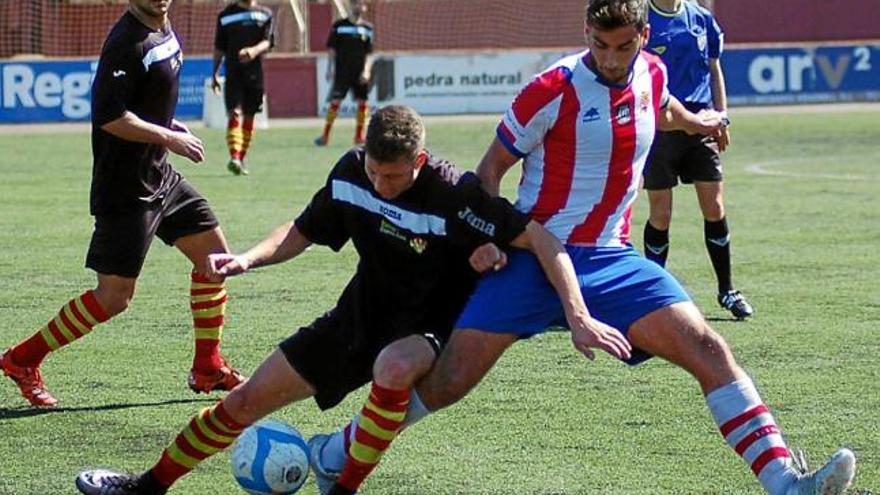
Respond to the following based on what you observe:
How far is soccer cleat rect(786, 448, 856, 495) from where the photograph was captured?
5297 millimetres

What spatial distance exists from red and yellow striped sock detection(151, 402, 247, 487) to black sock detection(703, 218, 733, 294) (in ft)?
16.4

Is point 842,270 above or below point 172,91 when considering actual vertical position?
below

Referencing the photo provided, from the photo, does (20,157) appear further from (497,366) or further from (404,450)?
(404,450)

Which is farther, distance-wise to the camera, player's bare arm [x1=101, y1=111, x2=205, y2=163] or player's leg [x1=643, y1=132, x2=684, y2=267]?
player's leg [x1=643, y1=132, x2=684, y2=267]

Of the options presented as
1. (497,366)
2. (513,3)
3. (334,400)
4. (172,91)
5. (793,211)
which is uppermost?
(172,91)

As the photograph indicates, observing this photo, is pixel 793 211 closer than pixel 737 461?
No

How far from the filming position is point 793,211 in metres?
15.6

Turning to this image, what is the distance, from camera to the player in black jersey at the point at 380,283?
5.61 meters

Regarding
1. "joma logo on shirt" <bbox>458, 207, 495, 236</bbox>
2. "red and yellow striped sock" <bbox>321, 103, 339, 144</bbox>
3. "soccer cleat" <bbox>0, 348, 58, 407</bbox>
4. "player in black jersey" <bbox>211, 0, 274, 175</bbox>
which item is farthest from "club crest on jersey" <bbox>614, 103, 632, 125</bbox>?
"red and yellow striped sock" <bbox>321, 103, 339, 144</bbox>

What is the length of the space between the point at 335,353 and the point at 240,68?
13918 mm

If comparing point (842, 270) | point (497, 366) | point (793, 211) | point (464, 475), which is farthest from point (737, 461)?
point (793, 211)

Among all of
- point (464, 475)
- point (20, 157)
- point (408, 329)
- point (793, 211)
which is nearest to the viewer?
point (408, 329)

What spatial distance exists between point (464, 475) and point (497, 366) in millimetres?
2214

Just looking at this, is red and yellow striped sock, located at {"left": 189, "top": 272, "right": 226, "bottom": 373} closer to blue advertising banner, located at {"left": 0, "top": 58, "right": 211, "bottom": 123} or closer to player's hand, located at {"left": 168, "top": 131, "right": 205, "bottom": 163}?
player's hand, located at {"left": 168, "top": 131, "right": 205, "bottom": 163}
